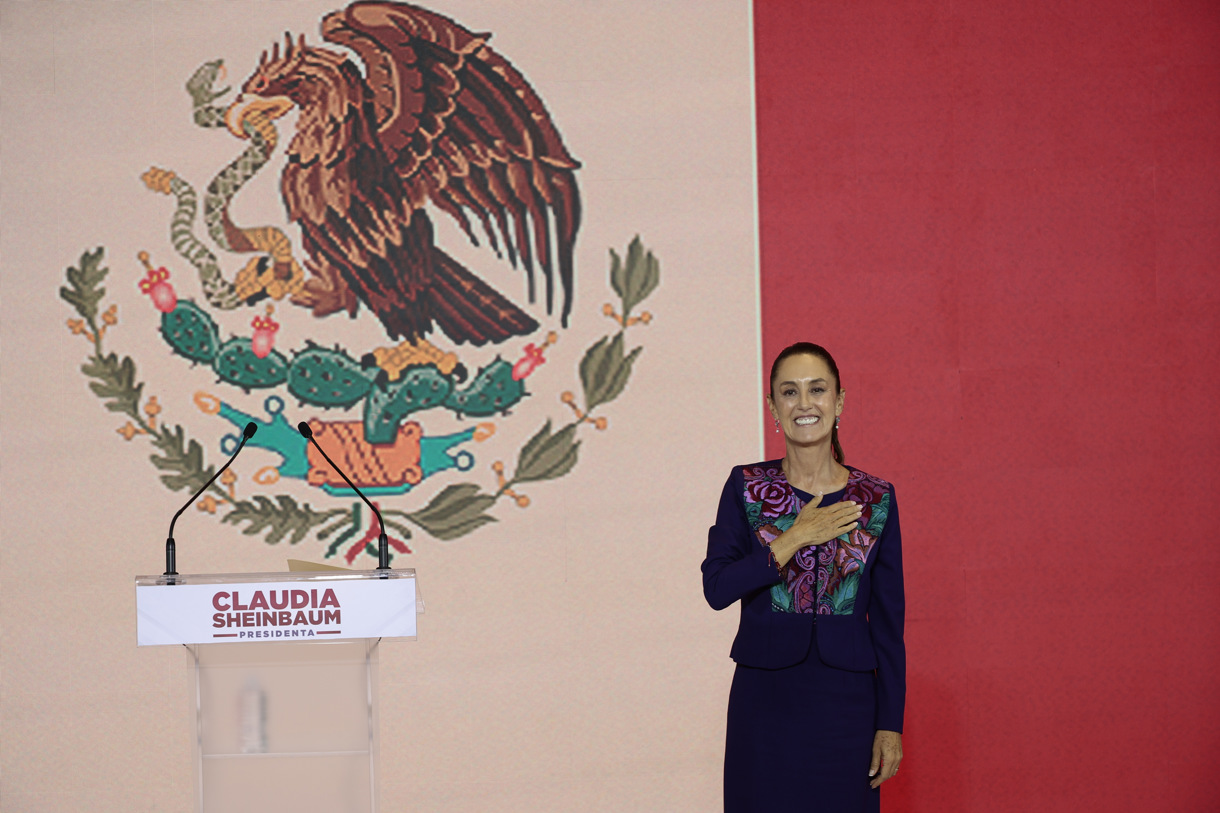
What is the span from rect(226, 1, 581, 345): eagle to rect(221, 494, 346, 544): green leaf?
633 mm

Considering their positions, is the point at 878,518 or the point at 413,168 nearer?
the point at 878,518

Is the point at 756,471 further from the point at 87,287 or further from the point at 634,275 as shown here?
the point at 87,287

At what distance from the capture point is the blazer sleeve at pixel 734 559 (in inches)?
87.6

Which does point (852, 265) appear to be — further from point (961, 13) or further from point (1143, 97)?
point (1143, 97)

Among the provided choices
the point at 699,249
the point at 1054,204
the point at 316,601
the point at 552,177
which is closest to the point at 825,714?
the point at 316,601

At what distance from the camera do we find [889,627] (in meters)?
2.31

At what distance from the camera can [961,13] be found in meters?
3.72

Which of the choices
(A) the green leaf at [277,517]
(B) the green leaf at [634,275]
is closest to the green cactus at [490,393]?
(B) the green leaf at [634,275]

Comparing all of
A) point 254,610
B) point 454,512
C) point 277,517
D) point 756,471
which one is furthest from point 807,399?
point 277,517

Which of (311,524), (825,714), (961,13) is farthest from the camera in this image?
(961,13)

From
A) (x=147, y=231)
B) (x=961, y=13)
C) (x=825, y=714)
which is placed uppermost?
(x=961, y=13)

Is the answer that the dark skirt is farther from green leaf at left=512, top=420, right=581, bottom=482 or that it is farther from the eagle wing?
the eagle wing

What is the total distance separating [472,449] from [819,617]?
1.58 m

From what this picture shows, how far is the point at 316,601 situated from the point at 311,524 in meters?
1.19
